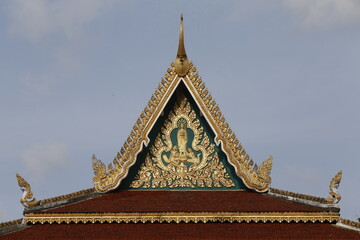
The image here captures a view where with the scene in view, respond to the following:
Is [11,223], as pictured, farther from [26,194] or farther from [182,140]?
[182,140]

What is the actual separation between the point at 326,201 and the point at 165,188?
4544 millimetres

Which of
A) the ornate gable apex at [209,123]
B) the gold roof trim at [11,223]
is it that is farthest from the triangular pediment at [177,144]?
the gold roof trim at [11,223]

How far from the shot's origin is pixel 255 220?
70.4ft

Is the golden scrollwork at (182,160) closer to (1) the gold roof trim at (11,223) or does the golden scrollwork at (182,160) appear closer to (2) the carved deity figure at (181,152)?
(2) the carved deity figure at (181,152)

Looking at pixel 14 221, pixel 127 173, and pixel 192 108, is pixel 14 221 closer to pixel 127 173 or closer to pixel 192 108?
pixel 127 173

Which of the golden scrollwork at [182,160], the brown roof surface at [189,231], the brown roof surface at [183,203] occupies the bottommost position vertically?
the brown roof surface at [189,231]

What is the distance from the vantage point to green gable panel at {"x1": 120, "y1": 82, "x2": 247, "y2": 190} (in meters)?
23.8

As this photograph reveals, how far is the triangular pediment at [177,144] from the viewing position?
2331 centimetres

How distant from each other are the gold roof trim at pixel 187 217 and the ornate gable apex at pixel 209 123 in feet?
5.70

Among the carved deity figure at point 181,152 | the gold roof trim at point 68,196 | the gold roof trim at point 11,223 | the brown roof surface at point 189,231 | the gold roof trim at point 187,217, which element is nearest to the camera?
the brown roof surface at point 189,231

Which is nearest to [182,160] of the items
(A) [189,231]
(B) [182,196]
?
(B) [182,196]

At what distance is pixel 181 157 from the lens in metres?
24.0

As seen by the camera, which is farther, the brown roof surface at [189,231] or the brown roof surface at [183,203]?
the brown roof surface at [183,203]

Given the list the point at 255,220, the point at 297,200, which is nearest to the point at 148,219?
the point at 255,220
